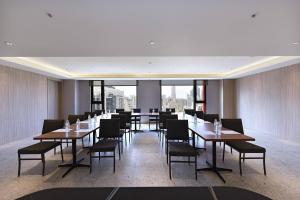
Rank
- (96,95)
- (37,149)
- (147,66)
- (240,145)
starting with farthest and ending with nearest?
1. (96,95)
2. (147,66)
3. (240,145)
4. (37,149)

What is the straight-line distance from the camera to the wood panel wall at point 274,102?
18.1 ft

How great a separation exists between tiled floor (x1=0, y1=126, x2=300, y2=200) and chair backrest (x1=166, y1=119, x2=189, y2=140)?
57 centimetres

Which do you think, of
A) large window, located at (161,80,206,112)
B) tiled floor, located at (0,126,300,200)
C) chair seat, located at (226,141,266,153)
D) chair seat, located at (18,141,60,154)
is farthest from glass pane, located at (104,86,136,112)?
chair seat, located at (226,141,266,153)

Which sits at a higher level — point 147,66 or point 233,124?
point 147,66

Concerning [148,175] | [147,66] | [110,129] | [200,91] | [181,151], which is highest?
[147,66]

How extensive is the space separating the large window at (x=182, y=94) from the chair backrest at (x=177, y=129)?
6593mm

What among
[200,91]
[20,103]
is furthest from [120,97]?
[20,103]

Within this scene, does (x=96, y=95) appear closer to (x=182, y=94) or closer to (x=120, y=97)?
(x=120, y=97)

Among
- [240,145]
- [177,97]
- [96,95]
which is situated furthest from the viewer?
[177,97]

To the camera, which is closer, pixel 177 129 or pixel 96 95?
pixel 177 129

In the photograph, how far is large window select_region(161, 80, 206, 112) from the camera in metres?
10.4

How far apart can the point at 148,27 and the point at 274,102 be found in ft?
19.0

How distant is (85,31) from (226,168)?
11.7 ft

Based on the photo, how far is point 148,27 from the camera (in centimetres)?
278
